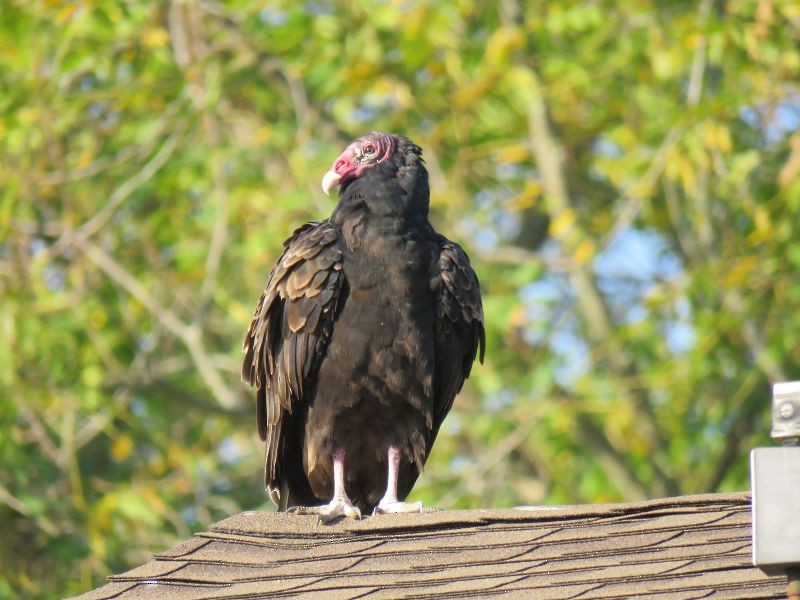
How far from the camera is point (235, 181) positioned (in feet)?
29.3

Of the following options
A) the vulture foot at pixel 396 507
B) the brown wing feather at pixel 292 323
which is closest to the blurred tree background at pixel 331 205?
the brown wing feather at pixel 292 323

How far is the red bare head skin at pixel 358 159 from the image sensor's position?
4539 millimetres

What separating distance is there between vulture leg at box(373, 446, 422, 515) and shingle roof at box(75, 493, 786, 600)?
26.0 inches

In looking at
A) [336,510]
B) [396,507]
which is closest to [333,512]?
[336,510]

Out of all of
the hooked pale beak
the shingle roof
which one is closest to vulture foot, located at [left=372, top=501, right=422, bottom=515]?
the shingle roof

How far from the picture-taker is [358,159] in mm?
4578

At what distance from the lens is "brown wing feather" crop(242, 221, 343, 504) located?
4.19 metres

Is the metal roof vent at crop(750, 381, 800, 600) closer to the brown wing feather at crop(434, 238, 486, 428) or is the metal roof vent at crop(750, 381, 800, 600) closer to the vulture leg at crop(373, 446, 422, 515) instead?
the vulture leg at crop(373, 446, 422, 515)

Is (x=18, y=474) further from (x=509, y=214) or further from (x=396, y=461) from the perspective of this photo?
(x=509, y=214)

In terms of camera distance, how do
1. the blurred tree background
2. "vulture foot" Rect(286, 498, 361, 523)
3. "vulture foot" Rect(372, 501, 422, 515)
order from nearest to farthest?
"vulture foot" Rect(286, 498, 361, 523), "vulture foot" Rect(372, 501, 422, 515), the blurred tree background

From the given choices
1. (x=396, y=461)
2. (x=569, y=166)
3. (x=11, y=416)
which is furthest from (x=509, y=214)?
(x=396, y=461)

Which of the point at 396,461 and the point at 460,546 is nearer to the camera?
the point at 460,546

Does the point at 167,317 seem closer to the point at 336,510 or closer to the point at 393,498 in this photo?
the point at 393,498

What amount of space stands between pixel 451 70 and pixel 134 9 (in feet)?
5.58
